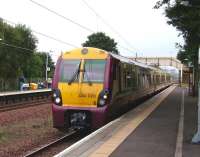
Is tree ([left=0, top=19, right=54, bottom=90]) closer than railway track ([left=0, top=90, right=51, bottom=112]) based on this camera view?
No

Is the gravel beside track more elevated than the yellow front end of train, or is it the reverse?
the yellow front end of train

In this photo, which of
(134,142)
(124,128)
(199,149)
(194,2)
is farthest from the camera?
(194,2)

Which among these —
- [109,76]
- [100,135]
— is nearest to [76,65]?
[109,76]

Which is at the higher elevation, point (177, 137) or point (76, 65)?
point (76, 65)

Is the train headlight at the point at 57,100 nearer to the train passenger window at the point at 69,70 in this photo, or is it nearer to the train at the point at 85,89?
the train at the point at 85,89

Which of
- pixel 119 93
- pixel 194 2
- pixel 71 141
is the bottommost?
pixel 71 141

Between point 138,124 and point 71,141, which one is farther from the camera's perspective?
point 138,124

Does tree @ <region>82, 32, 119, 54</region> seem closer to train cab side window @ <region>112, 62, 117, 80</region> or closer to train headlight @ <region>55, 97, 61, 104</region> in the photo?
train cab side window @ <region>112, 62, 117, 80</region>

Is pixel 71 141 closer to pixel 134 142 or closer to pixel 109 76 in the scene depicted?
pixel 109 76

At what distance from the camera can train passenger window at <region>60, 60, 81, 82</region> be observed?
50.8 feet

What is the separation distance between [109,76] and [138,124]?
1.90m

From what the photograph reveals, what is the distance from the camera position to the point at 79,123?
48.3ft

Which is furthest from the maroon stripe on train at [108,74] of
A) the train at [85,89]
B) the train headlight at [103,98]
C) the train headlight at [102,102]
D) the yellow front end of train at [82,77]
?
the train headlight at [102,102]

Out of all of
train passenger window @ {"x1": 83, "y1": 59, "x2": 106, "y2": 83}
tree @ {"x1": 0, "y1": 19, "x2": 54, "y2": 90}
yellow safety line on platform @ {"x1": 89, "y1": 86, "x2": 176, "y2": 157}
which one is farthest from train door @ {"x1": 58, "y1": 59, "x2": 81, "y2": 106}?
tree @ {"x1": 0, "y1": 19, "x2": 54, "y2": 90}
